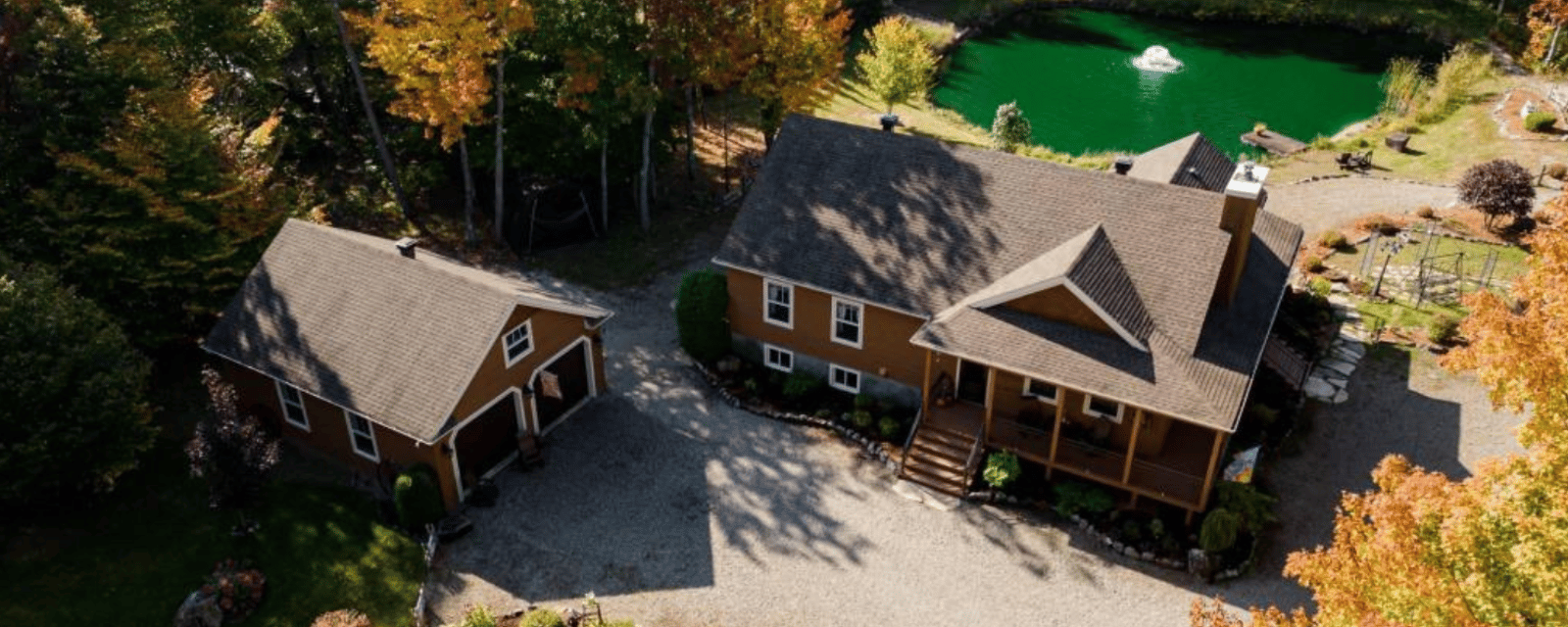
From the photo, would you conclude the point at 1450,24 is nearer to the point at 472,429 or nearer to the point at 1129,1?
the point at 1129,1

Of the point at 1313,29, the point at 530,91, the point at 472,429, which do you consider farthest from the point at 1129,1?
the point at 472,429

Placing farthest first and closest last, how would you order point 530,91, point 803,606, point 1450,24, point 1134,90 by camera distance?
point 1450,24 → point 1134,90 → point 530,91 → point 803,606

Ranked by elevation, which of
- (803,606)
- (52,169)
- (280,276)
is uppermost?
(52,169)

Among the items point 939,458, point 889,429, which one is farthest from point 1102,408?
point 889,429

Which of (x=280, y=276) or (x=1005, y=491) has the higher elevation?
(x=280, y=276)

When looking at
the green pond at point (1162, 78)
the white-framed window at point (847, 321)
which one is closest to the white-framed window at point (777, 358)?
the white-framed window at point (847, 321)

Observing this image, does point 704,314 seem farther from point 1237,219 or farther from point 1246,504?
point 1246,504
